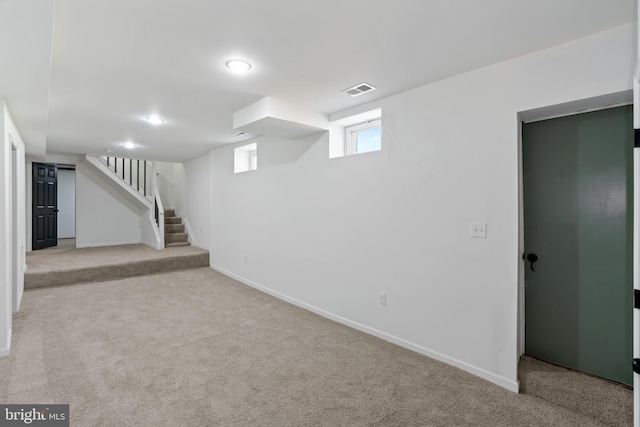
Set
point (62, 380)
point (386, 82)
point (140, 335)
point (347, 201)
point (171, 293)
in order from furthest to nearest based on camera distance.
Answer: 1. point (171, 293)
2. point (347, 201)
3. point (140, 335)
4. point (386, 82)
5. point (62, 380)

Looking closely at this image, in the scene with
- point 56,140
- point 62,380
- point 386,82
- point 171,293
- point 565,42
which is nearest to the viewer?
point 565,42

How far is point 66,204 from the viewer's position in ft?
30.2

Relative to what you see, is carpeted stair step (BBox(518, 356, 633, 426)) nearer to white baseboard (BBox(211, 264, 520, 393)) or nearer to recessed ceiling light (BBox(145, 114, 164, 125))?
white baseboard (BBox(211, 264, 520, 393))

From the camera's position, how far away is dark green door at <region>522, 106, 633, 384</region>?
6.89 feet

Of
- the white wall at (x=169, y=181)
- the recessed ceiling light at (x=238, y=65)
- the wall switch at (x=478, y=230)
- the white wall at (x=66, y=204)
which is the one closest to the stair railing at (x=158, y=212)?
the white wall at (x=169, y=181)

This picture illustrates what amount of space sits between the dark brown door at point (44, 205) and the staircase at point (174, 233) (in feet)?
8.49

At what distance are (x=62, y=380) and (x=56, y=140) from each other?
14.1 feet

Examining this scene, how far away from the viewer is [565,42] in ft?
6.45

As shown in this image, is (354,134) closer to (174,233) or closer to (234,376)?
(234,376)

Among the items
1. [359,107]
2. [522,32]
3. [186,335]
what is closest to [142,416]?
[186,335]

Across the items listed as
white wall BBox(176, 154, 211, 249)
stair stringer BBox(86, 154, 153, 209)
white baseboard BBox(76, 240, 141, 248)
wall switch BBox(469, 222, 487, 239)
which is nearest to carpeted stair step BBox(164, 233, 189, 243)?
white wall BBox(176, 154, 211, 249)

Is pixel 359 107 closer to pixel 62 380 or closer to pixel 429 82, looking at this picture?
pixel 429 82

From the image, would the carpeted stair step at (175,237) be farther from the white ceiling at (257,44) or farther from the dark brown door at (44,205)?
the white ceiling at (257,44)

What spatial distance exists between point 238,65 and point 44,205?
25.0 feet
